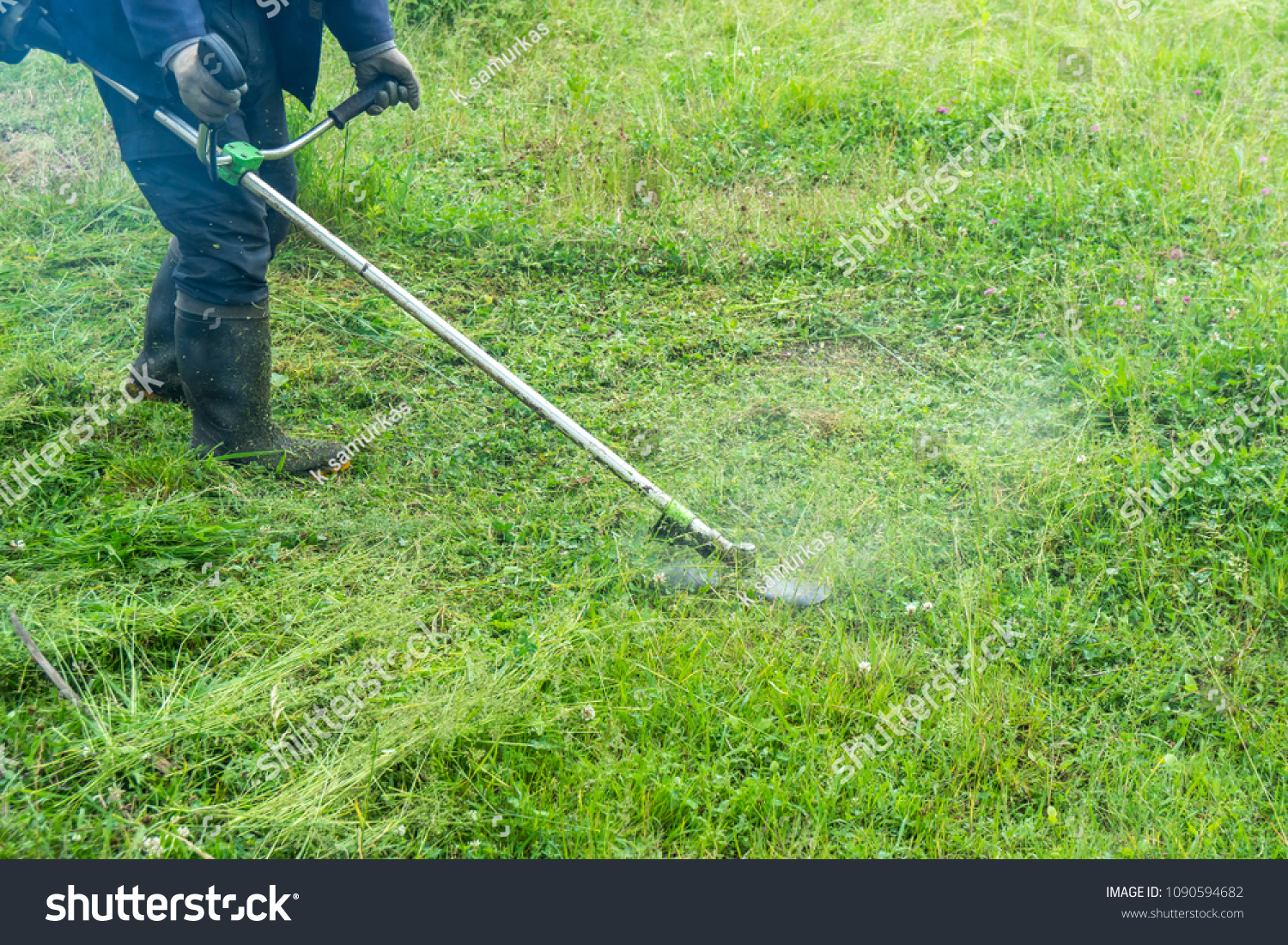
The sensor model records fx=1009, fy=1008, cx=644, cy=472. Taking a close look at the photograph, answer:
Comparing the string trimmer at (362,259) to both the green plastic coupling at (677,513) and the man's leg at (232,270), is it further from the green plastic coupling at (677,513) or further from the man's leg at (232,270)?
the man's leg at (232,270)

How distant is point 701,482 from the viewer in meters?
3.24

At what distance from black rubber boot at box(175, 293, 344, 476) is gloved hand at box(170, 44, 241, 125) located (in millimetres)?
614

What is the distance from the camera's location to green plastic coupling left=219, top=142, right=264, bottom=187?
8.68 ft

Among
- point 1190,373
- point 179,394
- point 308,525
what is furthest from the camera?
point 179,394

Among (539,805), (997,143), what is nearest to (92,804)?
(539,805)

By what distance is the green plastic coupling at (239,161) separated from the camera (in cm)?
264

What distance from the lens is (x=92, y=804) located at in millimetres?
2090

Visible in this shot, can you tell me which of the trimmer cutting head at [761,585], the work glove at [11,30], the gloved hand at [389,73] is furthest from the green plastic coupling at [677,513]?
the work glove at [11,30]

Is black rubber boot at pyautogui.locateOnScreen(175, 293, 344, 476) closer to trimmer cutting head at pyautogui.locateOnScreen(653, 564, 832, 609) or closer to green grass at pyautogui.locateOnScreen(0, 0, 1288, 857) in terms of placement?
green grass at pyautogui.locateOnScreen(0, 0, 1288, 857)

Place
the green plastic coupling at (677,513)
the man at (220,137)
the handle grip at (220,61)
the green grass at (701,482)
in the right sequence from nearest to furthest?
the green grass at (701,482)
the handle grip at (220,61)
the man at (220,137)
the green plastic coupling at (677,513)

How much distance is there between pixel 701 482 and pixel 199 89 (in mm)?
1782

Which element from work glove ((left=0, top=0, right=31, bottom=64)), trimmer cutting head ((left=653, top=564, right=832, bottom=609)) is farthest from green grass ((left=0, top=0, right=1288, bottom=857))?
work glove ((left=0, top=0, right=31, bottom=64))

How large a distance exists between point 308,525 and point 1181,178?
13.2 feet

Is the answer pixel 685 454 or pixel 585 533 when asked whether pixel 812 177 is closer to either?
pixel 685 454
